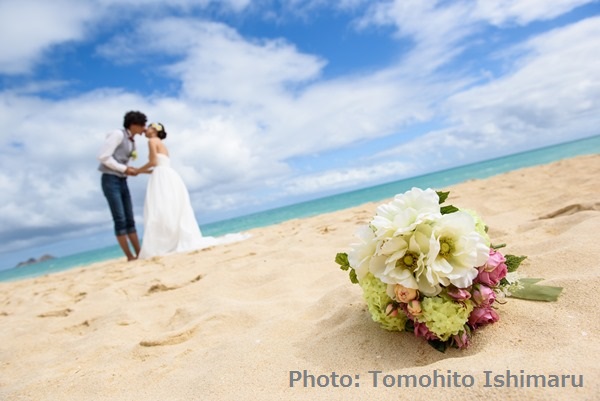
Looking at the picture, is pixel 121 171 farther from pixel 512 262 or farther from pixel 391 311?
pixel 512 262

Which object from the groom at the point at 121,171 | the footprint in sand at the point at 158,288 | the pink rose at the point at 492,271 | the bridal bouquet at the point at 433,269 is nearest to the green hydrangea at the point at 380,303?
the bridal bouquet at the point at 433,269

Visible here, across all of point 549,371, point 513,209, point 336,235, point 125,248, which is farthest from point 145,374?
point 125,248

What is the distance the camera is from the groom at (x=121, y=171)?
6090 millimetres

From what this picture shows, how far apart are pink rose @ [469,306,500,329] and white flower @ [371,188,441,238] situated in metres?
0.38

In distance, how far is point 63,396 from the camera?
1662 mm

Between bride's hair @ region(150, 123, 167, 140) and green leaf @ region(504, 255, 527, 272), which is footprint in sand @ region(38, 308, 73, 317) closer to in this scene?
green leaf @ region(504, 255, 527, 272)

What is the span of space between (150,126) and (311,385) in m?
6.36

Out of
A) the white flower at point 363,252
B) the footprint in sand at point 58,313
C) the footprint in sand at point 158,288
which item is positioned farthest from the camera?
the footprint in sand at point 158,288

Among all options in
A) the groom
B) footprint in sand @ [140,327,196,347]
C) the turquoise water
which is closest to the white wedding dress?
the groom

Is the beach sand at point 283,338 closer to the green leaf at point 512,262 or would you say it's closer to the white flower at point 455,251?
the green leaf at point 512,262

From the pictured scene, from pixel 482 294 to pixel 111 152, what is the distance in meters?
6.10

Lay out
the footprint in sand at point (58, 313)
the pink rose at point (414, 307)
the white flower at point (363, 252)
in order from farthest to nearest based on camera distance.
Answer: the footprint in sand at point (58, 313)
the white flower at point (363, 252)
the pink rose at point (414, 307)

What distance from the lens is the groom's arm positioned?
19.8 ft

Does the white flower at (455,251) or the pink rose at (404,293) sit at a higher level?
the white flower at (455,251)
